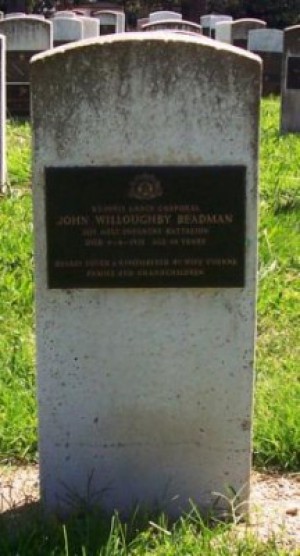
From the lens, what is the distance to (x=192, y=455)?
342 centimetres

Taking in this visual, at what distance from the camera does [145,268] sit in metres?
3.29

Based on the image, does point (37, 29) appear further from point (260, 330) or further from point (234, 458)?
point (234, 458)

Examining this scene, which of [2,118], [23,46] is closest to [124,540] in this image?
[2,118]

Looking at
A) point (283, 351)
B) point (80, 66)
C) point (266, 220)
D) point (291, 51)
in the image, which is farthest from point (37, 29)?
point (80, 66)

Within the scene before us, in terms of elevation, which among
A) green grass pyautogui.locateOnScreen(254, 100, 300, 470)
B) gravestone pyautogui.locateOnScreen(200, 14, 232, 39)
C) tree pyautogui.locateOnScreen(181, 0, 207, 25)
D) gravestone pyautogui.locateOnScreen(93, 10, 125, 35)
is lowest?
green grass pyautogui.locateOnScreen(254, 100, 300, 470)

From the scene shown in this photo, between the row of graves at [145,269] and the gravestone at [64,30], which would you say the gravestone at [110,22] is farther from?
the row of graves at [145,269]

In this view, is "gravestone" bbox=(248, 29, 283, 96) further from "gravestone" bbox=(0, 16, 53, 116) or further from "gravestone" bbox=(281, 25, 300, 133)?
"gravestone" bbox=(0, 16, 53, 116)

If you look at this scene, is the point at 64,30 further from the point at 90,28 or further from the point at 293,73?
the point at 293,73

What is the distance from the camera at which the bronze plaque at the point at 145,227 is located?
321cm

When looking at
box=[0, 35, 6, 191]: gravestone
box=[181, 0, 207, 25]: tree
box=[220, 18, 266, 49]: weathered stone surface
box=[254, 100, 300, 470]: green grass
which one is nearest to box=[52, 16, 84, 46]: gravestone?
box=[220, 18, 266, 49]: weathered stone surface

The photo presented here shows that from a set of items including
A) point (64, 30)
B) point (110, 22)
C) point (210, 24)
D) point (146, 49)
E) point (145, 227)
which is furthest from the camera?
point (210, 24)

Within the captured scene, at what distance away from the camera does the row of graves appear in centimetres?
314

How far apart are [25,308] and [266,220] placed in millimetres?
2205

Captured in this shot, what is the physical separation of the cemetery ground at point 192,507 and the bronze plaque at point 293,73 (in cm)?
523
